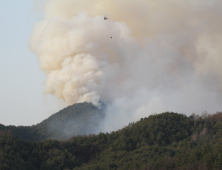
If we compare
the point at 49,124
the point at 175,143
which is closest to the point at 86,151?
the point at 175,143

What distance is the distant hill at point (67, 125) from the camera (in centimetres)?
8376

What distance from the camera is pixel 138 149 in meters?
46.5

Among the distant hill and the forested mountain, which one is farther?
the distant hill

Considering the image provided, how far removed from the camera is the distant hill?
83762 mm

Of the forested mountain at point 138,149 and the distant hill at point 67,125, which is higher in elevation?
the distant hill at point 67,125

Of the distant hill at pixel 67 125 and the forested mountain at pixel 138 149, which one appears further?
the distant hill at pixel 67 125

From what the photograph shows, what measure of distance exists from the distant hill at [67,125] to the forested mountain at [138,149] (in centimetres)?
3087

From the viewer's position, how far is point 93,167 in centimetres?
3844

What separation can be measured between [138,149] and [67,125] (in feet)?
151

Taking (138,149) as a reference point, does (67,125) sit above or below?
above

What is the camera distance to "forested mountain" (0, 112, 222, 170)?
114 feet

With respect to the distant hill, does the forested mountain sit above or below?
below

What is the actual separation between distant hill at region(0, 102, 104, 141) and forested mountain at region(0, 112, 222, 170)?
3087 centimetres

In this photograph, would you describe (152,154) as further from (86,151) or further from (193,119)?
(193,119)
